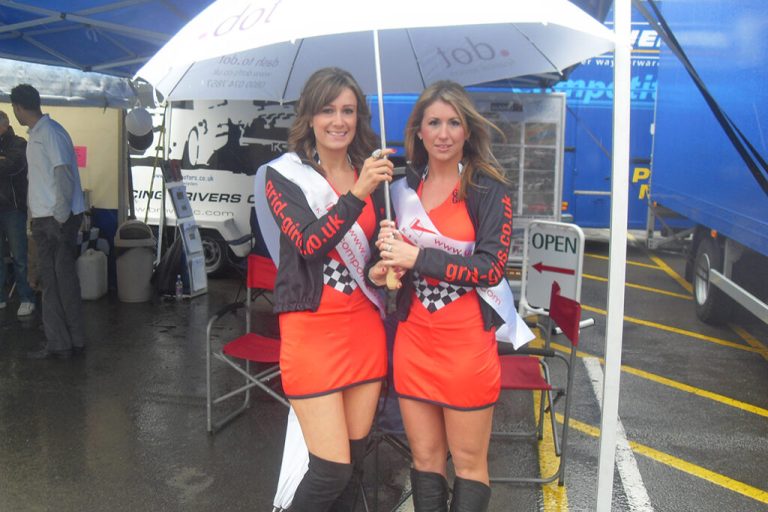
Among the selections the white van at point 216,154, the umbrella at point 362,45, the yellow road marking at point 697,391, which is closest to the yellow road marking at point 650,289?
the yellow road marking at point 697,391

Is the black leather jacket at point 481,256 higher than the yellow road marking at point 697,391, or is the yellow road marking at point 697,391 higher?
the black leather jacket at point 481,256

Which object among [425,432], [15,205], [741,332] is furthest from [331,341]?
[741,332]

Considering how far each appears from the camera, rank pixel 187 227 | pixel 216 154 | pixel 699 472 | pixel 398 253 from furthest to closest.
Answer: pixel 216 154 < pixel 187 227 < pixel 699 472 < pixel 398 253

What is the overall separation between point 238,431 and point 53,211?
92.3 inches

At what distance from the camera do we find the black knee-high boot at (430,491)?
8.27 ft

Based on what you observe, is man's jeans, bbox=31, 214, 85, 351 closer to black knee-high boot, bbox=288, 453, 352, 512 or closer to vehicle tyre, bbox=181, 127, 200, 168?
vehicle tyre, bbox=181, 127, 200, 168

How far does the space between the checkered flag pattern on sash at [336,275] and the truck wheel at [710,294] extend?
579 centimetres

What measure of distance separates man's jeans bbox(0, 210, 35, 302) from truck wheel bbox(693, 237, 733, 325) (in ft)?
22.3

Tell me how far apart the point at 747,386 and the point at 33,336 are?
5965 mm

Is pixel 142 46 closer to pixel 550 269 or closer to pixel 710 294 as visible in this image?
pixel 550 269

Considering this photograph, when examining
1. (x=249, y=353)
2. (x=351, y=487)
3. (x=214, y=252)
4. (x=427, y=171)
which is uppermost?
(x=427, y=171)

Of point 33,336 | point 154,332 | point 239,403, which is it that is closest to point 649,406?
point 239,403

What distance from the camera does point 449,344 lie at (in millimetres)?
2424

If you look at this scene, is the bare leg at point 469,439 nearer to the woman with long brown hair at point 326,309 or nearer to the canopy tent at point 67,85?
the woman with long brown hair at point 326,309
